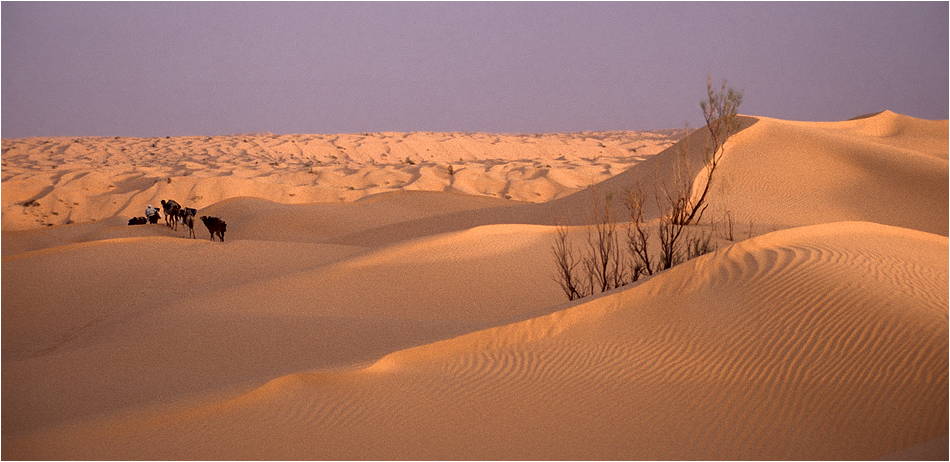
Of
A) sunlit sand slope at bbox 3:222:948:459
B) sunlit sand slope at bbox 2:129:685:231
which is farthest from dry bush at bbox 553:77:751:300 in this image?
sunlit sand slope at bbox 2:129:685:231

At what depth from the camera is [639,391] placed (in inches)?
205

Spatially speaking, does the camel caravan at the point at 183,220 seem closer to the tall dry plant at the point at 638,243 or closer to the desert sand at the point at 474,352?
the desert sand at the point at 474,352

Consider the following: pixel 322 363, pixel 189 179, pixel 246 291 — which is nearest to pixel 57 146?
pixel 189 179

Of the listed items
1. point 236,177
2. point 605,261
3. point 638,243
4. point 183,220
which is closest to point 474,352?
Result: point 605,261

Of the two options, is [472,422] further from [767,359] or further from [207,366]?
[207,366]

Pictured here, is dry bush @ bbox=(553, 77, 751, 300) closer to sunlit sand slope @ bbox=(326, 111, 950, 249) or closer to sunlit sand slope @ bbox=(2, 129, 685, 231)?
sunlit sand slope @ bbox=(326, 111, 950, 249)

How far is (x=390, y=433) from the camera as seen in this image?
450cm

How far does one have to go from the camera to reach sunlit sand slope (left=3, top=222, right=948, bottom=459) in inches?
171

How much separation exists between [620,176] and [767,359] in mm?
16154

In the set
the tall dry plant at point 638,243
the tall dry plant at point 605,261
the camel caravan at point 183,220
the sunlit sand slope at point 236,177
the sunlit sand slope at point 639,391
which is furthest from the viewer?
the sunlit sand slope at point 236,177

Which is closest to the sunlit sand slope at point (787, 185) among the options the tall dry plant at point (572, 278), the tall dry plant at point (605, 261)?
the tall dry plant at point (605, 261)

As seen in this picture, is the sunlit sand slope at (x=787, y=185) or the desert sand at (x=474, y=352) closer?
the desert sand at (x=474, y=352)

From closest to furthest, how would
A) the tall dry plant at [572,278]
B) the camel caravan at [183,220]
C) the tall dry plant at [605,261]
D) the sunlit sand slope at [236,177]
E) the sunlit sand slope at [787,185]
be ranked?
1. the tall dry plant at [605,261]
2. the tall dry plant at [572,278]
3. the camel caravan at [183,220]
4. the sunlit sand slope at [787,185]
5. the sunlit sand slope at [236,177]

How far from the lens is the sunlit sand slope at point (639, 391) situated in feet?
14.3
